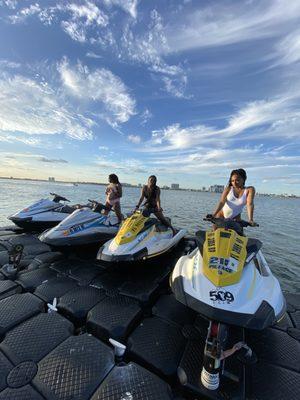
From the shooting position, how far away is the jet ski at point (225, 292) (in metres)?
2.13

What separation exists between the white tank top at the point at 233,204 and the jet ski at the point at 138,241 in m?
1.35

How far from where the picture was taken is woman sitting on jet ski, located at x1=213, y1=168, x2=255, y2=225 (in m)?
4.30

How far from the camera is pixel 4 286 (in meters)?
3.49

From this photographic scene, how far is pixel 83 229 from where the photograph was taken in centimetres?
491

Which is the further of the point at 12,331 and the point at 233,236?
the point at 233,236

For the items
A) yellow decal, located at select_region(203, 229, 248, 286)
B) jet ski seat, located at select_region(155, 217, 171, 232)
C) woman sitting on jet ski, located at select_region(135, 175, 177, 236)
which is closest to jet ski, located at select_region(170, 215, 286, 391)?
yellow decal, located at select_region(203, 229, 248, 286)

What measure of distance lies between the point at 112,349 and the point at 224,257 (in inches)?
61.1

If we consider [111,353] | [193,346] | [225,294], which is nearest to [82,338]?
[111,353]

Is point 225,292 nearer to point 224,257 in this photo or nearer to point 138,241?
point 224,257

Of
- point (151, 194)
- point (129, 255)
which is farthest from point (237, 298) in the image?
point (151, 194)

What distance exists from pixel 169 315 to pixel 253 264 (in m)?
1.29

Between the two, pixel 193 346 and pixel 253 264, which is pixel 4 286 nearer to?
pixel 193 346

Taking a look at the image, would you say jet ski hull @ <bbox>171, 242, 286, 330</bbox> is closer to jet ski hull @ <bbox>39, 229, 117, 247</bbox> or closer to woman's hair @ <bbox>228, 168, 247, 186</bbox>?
woman's hair @ <bbox>228, 168, 247, 186</bbox>

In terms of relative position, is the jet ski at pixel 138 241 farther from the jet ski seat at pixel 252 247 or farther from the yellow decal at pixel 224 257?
the jet ski seat at pixel 252 247
